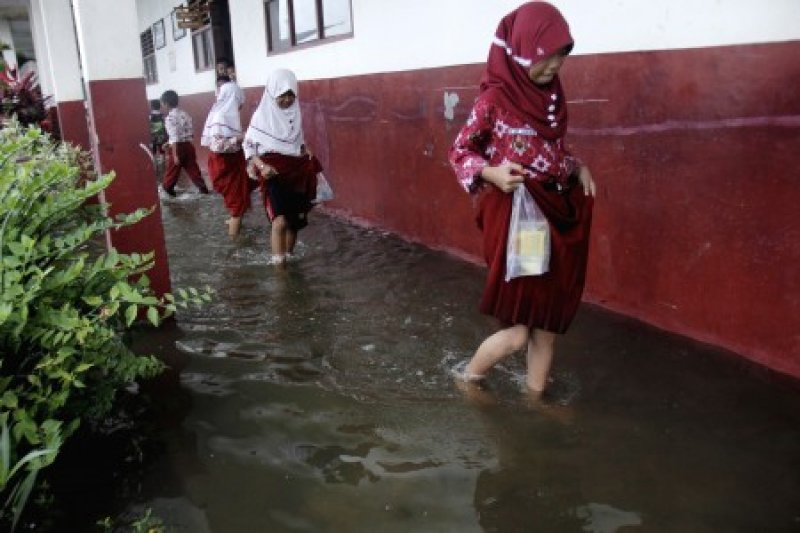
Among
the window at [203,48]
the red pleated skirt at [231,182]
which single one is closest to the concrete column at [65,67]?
the red pleated skirt at [231,182]

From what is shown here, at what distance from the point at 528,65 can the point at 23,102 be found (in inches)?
415

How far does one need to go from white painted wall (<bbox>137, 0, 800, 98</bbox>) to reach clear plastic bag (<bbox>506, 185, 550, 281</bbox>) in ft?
4.66

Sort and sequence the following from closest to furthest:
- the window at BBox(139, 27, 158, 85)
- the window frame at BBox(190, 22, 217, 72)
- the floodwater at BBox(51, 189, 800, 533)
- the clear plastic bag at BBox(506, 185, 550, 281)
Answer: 1. the floodwater at BBox(51, 189, 800, 533)
2. the clear plastic bag at BBox(506, 185, 550, 281)
3. the window frame at BBox(190, 22, 217, 72)
4. the window at BBox(139, 27, 158, 85)

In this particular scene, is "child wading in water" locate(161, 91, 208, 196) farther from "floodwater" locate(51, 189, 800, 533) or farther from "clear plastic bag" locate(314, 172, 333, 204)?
"floodwater" locate(51, 189, 800, 533)

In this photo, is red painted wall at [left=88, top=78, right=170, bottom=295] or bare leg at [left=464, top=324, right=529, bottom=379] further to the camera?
red painted wall at [left=88, top=78, right=170, bottom=295]

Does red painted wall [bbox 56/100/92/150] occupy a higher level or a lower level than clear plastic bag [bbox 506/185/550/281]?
higher

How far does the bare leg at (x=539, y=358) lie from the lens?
115 inches

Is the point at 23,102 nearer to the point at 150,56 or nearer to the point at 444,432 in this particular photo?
the point at 150,56

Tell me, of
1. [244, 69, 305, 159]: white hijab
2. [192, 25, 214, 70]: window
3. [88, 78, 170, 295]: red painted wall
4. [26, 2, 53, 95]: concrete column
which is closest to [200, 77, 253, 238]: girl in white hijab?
[244, 69, 305, 159]: white hijab

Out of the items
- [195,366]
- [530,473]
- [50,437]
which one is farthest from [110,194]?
[530,473]

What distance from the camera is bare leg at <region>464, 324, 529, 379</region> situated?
288cm

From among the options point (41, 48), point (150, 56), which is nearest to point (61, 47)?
point (41, 48)

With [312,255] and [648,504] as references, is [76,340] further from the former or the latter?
[312,255]

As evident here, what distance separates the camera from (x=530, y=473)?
99.8 inches
